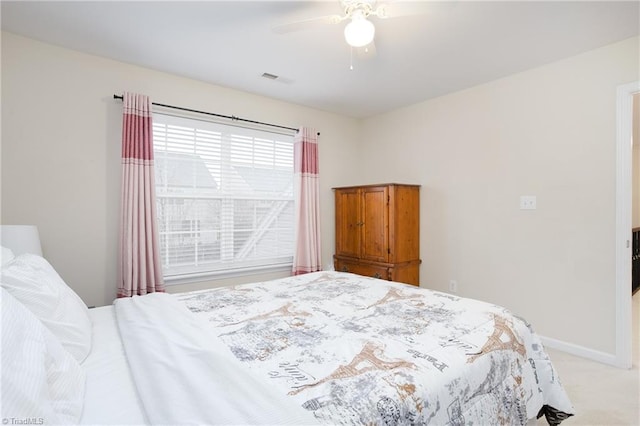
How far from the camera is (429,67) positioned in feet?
9.35

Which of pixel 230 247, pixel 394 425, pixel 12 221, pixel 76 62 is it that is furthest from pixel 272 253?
pixel 394 425

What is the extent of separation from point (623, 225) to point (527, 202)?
661mm

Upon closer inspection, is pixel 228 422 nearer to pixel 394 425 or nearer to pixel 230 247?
pixel 394 425

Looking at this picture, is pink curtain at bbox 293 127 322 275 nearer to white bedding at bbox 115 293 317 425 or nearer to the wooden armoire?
the wooden armoire

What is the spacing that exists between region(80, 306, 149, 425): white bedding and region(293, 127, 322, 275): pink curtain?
232 cm

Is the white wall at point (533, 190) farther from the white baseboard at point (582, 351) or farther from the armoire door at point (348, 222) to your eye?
the armoire door at point (348, 222)

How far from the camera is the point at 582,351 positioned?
8.65 ft

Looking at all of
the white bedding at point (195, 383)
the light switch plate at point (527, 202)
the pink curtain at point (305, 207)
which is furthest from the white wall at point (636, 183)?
the white bedding at point (195, 383)

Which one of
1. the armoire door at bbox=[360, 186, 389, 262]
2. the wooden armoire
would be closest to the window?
the wooden armoire

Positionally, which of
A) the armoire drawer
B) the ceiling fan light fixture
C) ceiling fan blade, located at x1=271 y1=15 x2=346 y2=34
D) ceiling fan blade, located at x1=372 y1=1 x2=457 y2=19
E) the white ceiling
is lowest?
the armoire drawer

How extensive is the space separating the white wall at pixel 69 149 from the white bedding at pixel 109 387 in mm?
1429

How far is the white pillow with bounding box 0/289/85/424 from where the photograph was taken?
2.31ft

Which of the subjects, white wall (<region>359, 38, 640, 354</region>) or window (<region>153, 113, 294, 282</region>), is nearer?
white wall (<region>359, 38, 640, 354</region>)

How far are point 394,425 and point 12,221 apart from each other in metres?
2.83
